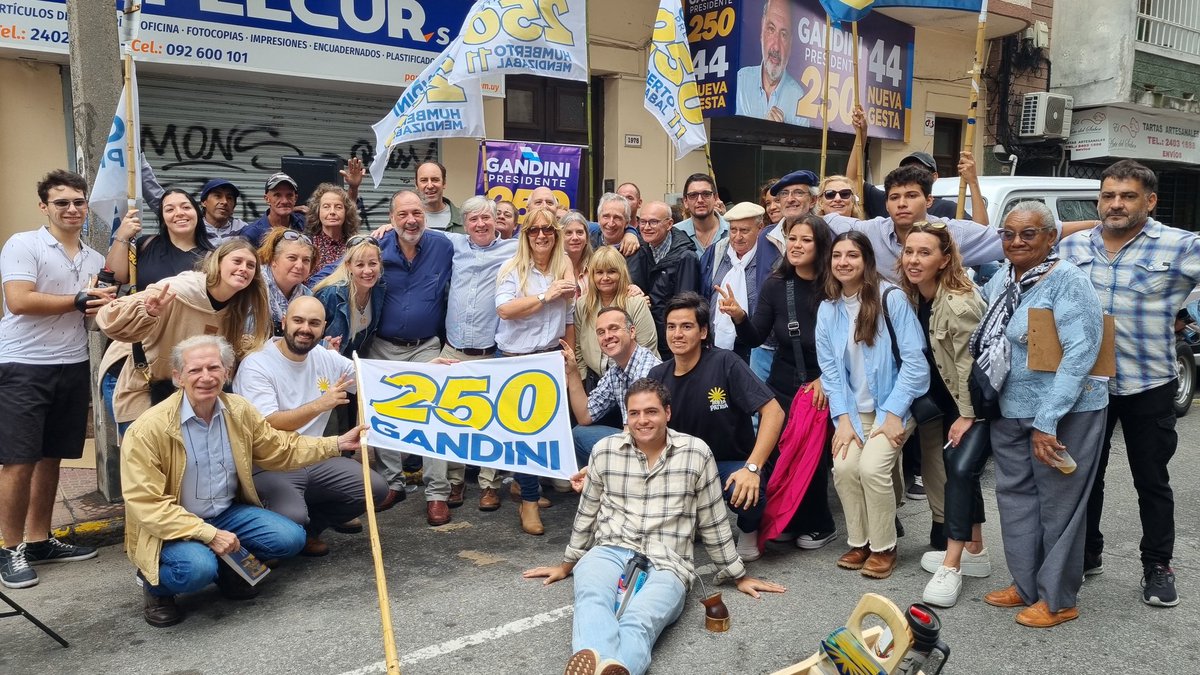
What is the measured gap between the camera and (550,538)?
5230mm

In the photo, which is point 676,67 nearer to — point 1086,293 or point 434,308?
point 434,308

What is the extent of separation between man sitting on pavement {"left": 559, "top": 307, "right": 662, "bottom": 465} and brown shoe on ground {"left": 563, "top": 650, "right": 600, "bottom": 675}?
1877 millimetres

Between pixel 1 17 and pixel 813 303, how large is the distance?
21.2 ft

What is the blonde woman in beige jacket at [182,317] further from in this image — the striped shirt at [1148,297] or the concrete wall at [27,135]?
the striped shirt at [1148,297]

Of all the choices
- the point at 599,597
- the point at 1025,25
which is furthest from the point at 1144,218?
the point at 1025,25

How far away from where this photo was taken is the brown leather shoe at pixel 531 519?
528cm

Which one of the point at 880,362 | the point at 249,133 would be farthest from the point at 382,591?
the point at 249,133

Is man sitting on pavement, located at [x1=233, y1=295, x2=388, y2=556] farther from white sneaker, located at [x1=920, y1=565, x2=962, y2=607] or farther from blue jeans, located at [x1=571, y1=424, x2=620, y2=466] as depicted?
white sneaker, located at [x1=920, y1=565, x2=962, y2=607]

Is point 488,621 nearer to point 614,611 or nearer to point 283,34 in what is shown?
point 614,611

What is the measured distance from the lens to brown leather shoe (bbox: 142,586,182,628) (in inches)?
159

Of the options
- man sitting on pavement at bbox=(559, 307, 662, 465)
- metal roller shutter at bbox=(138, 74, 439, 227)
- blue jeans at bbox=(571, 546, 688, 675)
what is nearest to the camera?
blue jeans at bbox=(571, 546, 688, 675)

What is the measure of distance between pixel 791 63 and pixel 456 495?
849 cm

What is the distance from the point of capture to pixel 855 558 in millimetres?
4703

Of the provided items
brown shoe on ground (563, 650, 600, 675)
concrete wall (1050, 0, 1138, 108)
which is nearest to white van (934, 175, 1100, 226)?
brown shoe on ground (563, 650, 600, 675)
